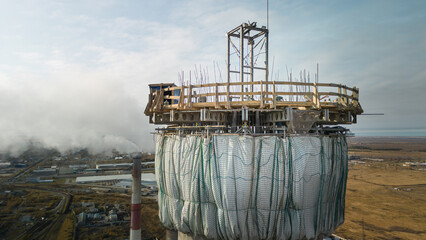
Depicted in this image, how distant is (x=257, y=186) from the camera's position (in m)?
8.73

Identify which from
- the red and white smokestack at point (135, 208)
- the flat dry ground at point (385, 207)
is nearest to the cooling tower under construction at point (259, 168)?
the red and white smokestack at point (135, 208)

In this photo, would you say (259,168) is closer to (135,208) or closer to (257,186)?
(257,186)

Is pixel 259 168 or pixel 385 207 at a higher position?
pixel 259 168

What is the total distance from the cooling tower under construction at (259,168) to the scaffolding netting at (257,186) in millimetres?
38

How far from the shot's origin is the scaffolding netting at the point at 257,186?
343 inches

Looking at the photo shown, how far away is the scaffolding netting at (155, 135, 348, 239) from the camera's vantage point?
8.71 m

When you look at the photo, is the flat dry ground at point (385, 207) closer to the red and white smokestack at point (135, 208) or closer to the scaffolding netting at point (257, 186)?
the scaffolding netting at point (257, 186)

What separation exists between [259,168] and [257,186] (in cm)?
70

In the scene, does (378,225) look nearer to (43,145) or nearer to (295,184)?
(295,184)

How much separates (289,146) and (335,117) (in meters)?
3.89

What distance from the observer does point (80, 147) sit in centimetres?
10681

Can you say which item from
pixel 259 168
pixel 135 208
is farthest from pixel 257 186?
pixel 135 208

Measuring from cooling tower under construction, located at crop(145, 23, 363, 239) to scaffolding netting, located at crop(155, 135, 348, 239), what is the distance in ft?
0.12

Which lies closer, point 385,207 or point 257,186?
point 257,186
